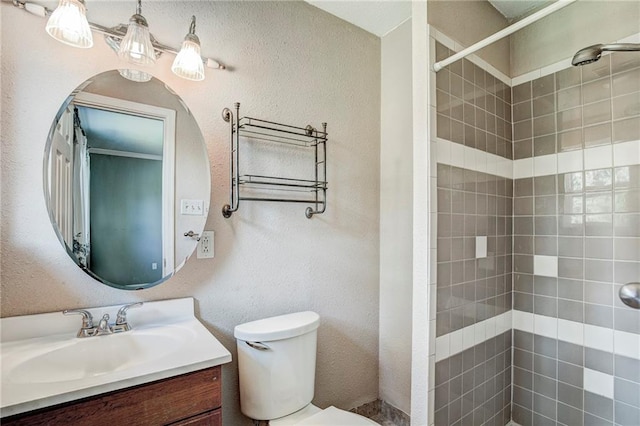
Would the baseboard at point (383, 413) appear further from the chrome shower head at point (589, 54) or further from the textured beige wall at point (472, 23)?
the textured beige wall at point (472, 23)

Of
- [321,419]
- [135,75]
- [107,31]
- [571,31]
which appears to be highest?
[571,31]

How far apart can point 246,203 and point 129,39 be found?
79 centimetres

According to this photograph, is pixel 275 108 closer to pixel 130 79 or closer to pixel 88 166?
pixel 130 79

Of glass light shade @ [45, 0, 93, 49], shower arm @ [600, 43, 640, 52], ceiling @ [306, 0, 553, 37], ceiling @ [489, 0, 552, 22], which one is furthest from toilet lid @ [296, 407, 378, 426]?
ceiling @ [489, 0, 552, 22]

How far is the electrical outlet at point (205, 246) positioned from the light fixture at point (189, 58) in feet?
2.22

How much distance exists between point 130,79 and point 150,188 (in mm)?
441

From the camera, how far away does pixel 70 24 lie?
1077 mm

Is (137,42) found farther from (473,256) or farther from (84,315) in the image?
(473,256)

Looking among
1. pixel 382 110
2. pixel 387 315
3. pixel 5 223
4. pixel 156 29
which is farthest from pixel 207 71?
pixel 387 315

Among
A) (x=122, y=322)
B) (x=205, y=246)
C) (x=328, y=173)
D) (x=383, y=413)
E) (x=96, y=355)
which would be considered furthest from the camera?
(x=383, y=413)

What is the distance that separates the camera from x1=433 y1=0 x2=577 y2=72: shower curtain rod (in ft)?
3.63

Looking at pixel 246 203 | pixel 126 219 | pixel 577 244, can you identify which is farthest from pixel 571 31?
pixel 126 219

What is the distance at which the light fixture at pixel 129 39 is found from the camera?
1075mm

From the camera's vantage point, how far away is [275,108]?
1.65 meters
